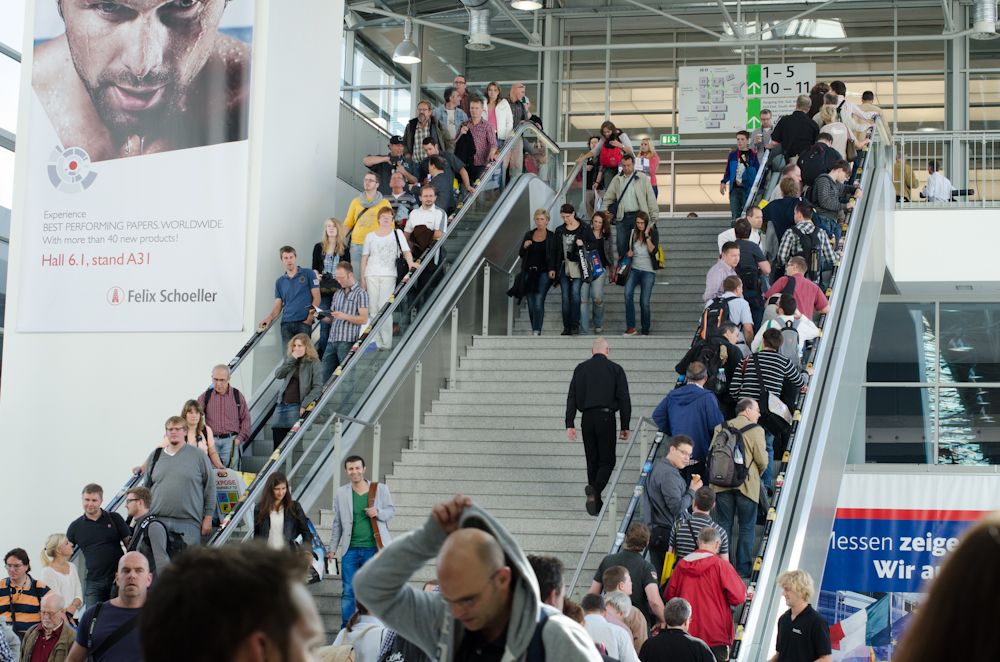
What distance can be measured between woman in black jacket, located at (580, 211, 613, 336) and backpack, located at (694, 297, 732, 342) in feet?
8.13

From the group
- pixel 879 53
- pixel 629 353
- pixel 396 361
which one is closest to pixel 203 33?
pixel 396 361

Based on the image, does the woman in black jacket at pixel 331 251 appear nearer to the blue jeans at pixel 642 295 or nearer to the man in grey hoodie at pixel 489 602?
the blue jeans at pixel 642 295

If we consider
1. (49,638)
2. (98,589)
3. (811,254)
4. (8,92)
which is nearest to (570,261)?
(811,254)

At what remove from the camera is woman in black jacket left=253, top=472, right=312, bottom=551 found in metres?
7.27

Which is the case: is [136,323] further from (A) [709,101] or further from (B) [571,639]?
(A) [709,101]

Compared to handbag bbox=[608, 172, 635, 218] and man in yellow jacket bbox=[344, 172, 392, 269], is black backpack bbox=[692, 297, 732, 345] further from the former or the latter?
handbag bbox=[608, 172, 635, 218]

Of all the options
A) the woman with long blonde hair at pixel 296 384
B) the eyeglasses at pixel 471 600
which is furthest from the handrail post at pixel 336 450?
the eyeglasses at pixel 471 600

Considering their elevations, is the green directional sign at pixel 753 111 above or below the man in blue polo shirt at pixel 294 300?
above

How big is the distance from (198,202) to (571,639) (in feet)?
32.9

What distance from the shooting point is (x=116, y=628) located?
4.33 m

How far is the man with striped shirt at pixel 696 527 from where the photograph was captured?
6.45 meters

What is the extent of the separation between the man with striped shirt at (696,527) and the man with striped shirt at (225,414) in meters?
4.05

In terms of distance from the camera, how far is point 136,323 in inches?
452

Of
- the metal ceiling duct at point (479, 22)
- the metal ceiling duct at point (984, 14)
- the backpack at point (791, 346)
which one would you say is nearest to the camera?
the backpack at point (791, 346)
